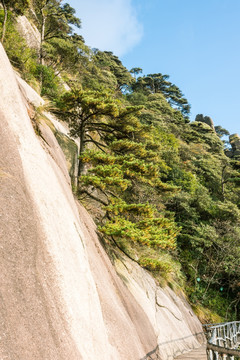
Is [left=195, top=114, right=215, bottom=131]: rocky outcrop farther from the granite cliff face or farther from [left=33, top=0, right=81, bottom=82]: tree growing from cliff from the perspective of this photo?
the granite cliff face

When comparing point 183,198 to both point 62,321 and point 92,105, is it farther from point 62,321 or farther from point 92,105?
point 62,321

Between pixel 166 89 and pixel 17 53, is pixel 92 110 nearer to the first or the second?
pixel 17 53

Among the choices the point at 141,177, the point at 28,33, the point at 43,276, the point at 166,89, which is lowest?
the point at 43,276

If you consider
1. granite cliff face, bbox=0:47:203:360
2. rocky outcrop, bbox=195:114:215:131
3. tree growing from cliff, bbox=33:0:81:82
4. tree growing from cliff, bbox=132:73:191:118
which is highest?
rocky outcrop, bbox=195:114:215:131

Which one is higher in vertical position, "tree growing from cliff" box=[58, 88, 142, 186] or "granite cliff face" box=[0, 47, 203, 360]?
"tree growing from cliff" box=[58, 88, 142, 186]

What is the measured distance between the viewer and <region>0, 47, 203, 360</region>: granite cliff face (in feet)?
9.72

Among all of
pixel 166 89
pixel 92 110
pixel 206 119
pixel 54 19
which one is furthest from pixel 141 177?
pixel 206 119

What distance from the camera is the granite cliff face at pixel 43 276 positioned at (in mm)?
2964

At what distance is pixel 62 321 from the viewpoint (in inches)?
138

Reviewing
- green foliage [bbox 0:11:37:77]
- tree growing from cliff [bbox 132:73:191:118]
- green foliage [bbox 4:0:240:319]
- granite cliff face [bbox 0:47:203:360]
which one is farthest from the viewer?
tree growing from cliff [bbox 132:73:191:118]

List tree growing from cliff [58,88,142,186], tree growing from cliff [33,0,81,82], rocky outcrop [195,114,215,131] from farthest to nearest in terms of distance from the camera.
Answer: rocky outcrop [195,114,215,131], tree growing from cliff [33,0,81,82], tree growing from cliff [58,88,142,186]

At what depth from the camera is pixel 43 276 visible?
141 inches

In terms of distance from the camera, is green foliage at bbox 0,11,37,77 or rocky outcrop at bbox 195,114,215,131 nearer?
green foliage at bbox 0,11,37,77

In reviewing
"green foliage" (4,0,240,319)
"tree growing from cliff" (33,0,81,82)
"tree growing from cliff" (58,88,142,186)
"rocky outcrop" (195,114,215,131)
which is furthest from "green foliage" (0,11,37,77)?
"rocky outcrop" (195,114,215,131)
